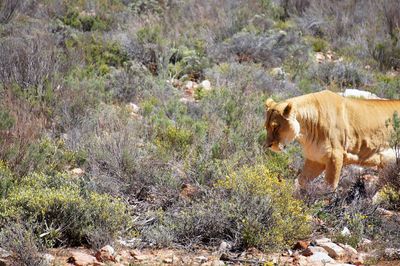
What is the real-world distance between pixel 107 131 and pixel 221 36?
24.1 ft

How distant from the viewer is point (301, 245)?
251 inches

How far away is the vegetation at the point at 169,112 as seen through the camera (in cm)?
654

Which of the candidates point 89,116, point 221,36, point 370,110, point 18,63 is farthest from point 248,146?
point 221,36

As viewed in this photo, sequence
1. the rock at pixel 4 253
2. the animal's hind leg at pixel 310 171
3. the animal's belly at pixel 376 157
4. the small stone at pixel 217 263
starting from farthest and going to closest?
the animal's belly at pixel 376 157 < the animal's hind leg at pixel 310 171 < the small stone at pixel 217 263 < the rock at pixel 4 253

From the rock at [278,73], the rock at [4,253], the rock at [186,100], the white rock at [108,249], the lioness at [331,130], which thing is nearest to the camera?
the rock at [4,253]

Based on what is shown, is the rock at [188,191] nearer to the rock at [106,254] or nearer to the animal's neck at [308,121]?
the animal's neck at [308,121]

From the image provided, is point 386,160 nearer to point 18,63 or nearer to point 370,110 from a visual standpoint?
point 370,110

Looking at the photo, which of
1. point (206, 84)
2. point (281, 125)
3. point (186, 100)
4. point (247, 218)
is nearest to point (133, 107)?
point (186, 100)

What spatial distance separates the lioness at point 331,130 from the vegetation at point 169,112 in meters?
0.39

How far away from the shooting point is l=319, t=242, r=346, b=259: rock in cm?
618

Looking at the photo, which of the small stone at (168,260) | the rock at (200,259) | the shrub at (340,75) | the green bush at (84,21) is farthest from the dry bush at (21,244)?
the green bush at (84,21)

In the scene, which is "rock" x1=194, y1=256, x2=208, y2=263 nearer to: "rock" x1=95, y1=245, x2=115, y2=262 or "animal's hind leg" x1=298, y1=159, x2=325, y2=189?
"rock" x1=95, y1=245, x2=115, y2=262

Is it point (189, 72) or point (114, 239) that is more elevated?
point (114, 239)

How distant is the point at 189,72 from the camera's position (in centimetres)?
1397
